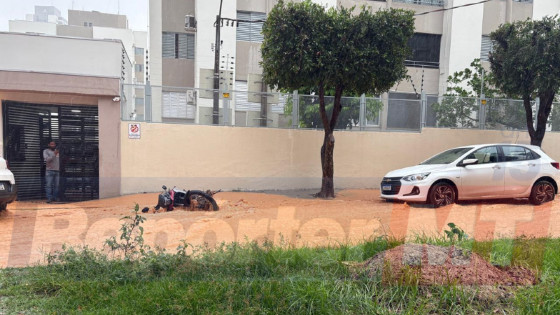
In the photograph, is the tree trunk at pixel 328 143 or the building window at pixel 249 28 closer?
the tree trunk at pixel 328 143

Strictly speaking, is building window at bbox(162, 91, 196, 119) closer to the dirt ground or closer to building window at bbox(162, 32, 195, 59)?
the dirt ground

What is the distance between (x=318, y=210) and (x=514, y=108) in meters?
9.45

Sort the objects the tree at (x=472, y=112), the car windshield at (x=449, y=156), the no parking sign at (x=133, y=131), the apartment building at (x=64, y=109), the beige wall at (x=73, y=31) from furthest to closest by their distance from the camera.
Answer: the beige wall at (x=73, y=31) → the tree at (x=472, y=112) → the no parking sign at (x=133, y=131) → the apartment building at (x=64, y=109) → the car windshield at (x=449, y=156)

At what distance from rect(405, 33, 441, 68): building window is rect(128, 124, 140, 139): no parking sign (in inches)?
665

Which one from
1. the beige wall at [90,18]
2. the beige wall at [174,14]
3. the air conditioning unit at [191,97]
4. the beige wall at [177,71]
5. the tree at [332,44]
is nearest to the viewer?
the tree at [332,44]

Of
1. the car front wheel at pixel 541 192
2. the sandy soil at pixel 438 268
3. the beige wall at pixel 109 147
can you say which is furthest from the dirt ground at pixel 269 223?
the sandy soil at pixel 438 268

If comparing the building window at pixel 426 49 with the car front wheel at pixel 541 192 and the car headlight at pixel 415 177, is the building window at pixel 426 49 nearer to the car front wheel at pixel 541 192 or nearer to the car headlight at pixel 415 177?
the car front wheel at pixel 541 192

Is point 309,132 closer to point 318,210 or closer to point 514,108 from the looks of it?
point 318,210

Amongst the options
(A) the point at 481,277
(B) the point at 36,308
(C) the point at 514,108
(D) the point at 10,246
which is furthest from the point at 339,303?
(C) the point at 514,108

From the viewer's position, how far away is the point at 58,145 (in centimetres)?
1232

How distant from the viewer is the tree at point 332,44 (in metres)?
9.98

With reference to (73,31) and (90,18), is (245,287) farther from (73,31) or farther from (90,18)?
(90,18)

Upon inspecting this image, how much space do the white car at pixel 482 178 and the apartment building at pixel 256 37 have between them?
11758mm

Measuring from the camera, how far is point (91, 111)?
12.4 m
